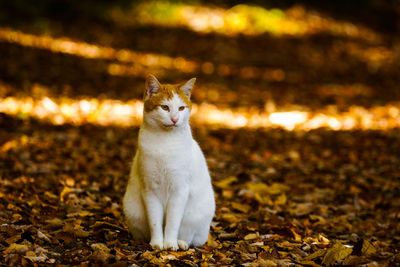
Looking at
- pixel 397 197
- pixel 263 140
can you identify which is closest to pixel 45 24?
pixel 263 140

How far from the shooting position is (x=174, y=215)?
4082 mm

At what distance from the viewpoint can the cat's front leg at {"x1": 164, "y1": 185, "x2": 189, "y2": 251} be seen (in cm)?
405

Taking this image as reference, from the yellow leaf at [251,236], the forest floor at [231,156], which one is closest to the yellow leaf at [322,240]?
the forest floor at [231,156]

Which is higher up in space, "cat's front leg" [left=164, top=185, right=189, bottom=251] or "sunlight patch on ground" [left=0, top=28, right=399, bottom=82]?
"sunlight patch on ground" [left=0, top=28, right=399, bottom=82]

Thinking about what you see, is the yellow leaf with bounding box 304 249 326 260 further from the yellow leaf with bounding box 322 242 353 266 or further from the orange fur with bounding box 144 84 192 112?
the orange fur with bounding box 144 84 192 112

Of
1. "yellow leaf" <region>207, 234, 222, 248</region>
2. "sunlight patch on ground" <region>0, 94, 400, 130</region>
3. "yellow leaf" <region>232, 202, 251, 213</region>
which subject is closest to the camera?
"yellow leaf" <region>207, 234, 222, 248</region>

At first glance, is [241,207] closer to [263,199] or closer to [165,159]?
[263,199]

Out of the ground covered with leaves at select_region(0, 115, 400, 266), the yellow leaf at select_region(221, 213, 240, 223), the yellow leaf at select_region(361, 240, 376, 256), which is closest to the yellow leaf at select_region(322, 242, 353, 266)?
the ground covered with leaves at select_region(0, 115, 400, 266)

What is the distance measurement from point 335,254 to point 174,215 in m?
1.29

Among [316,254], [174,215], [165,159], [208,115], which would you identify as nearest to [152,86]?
[165,159]

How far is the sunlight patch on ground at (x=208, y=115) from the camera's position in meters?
9.18

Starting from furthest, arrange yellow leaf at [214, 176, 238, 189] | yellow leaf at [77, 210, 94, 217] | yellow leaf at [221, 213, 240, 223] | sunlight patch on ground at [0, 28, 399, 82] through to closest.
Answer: sunlight patch on ground at [0, 28, 399, 82] < yellow leaf at [214, 176, 238, 189] < yellow leaf at [221, 213, 240, 223] < yellow leaf at [77, 210, 94, 217]

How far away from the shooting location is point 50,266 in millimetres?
3666

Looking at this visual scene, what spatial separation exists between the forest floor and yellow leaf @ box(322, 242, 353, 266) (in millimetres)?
10
